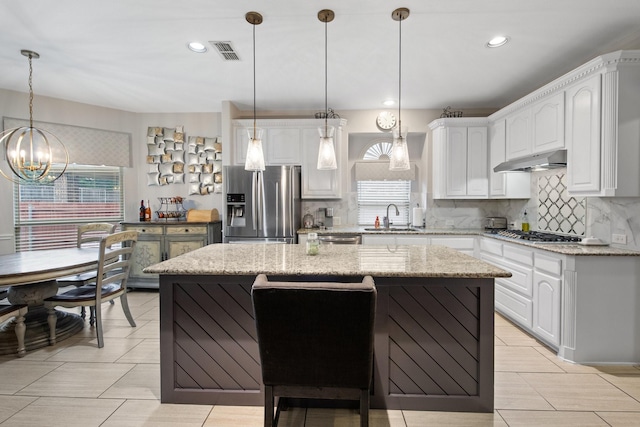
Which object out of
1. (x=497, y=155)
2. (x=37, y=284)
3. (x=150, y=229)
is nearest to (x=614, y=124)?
(x=497, y=155)

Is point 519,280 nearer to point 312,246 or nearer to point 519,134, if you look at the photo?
point 519,134

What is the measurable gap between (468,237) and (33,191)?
5.57 m

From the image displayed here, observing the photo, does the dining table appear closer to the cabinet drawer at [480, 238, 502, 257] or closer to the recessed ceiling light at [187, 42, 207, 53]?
the recessed ceiling light at [187, 42, 207, 53]

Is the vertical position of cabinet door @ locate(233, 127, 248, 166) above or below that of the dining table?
above

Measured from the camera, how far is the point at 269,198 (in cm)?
419

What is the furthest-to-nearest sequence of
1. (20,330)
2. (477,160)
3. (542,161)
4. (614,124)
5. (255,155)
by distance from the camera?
(477,160), (542,161), (20,330), (614,124), (255,155)

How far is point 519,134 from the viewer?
3715 millimetres

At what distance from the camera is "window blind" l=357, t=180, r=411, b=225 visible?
4.99 m

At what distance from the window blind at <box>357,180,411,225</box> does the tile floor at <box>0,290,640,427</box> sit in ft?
8.05

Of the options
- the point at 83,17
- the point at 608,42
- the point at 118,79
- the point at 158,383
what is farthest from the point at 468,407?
the point at 118,79

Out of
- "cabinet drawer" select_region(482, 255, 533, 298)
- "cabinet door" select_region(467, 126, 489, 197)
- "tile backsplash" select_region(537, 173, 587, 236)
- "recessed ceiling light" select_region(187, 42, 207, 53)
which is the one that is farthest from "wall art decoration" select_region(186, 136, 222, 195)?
"tile backsplash" select_region(537, 173, 587, 236)

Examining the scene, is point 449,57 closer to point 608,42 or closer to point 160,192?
point 608,42

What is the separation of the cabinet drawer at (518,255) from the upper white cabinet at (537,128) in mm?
1023

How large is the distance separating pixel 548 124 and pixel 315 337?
10.6 feet
